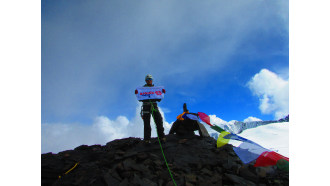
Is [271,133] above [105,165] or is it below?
above

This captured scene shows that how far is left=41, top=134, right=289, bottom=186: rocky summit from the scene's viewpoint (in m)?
6.66

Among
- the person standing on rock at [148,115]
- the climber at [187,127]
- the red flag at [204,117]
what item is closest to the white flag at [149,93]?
the person standing on rock at [148,115]

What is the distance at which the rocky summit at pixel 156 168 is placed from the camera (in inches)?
262

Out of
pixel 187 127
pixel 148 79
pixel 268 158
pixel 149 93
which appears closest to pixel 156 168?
pixel 149 93

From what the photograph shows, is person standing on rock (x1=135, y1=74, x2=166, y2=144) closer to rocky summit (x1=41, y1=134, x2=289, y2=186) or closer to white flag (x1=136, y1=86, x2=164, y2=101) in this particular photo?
white flag (x1=136, y1=86, x2=164, y2=101)

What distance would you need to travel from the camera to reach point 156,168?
740cm

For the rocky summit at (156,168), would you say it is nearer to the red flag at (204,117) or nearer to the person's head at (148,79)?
the red flag at (204,117)

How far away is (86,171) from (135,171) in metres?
2.12

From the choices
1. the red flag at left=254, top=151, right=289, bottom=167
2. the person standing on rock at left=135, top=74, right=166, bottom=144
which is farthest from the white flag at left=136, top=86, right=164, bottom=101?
the red flag at left=254, top=151, right=289, bottom=167

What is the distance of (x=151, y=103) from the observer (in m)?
9.44

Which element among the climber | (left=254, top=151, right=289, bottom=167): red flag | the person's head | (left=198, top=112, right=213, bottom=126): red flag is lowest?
(left=254, top=151, right=289, bottom=167): red flag

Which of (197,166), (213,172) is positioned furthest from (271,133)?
(197,166)

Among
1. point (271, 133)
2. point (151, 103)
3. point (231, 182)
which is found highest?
point (151, 103)

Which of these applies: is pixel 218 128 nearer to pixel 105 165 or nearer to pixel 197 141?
pixel 197 141
